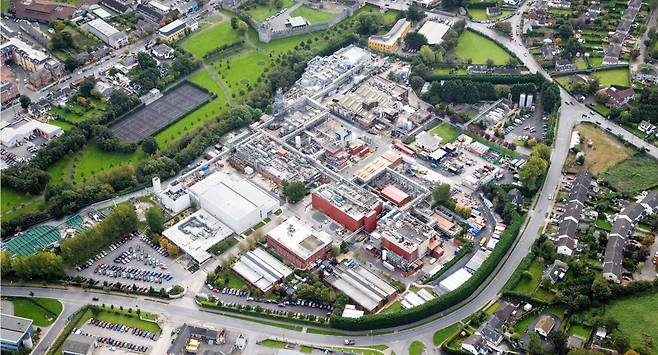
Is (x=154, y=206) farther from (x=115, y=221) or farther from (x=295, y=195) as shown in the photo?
(x=295, y=195)

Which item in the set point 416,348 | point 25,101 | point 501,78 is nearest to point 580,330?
point 416,348

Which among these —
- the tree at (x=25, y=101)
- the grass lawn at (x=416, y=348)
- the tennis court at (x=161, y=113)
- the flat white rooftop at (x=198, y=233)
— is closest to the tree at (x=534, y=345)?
the grass lawn at (x=416, y=348)

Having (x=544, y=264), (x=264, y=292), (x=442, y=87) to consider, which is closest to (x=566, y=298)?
(x=544, y=264)

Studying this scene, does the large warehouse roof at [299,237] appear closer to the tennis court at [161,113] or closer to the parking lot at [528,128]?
the tennis court at [161,113]

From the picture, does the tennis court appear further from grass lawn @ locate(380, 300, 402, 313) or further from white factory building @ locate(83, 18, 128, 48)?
grass lawn @ locate(380, 300, 402, 313)

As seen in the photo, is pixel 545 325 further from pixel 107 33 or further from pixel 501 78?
pixel 107 33

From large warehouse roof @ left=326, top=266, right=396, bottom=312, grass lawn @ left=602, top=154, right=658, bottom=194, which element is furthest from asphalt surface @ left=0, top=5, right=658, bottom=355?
grass lawn @ left=602, top=154, right=658, bottom=194
